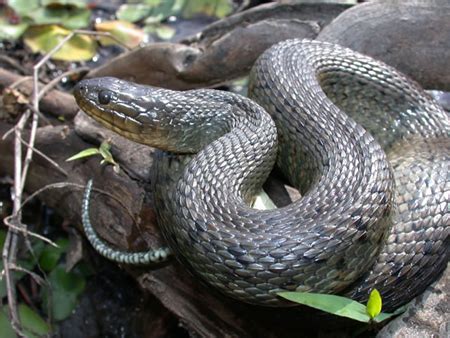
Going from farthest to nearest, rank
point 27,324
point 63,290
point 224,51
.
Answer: point 224,51, point 63,290, point 27,324

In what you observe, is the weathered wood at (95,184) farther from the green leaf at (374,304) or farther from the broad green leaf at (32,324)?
the green leaf at (374,304)

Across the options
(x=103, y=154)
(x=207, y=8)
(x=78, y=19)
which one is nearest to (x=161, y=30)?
(x=207, y=8)

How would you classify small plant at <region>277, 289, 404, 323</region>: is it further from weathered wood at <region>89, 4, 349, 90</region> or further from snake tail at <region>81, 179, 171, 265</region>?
weathered wood at <region>89, 4, 349, 90</region>

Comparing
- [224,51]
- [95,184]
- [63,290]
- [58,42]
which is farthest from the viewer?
[58,42]

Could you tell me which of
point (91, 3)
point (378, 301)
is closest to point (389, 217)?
point (378, 301)

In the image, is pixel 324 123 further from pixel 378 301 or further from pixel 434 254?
pixel 378 301

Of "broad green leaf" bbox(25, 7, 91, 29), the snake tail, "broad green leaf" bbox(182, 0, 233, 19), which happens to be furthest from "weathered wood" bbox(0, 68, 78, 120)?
"broad green leaf" bbox(182, 0, 233, 19)

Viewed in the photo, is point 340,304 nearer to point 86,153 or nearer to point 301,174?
point 301,174
